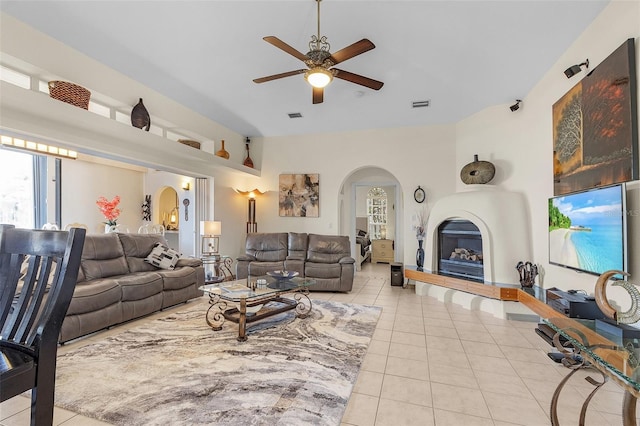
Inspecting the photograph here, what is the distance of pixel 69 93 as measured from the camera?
10.2 ft

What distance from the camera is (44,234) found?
1210 millimetres

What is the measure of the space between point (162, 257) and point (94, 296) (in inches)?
51.6

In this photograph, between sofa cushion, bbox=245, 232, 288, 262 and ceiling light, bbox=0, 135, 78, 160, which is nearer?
ceiling light, bbox=0, 135, 78, 160

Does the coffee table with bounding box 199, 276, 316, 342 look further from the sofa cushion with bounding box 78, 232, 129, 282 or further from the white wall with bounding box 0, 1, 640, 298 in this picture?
the white wall with bounding box 0, 1, 640, 298

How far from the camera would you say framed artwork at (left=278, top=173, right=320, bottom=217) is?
21.9 ft

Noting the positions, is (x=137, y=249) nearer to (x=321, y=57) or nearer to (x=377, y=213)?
(x=321, y=57)

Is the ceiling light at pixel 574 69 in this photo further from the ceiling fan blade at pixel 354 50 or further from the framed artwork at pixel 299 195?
the framed artwork at pixel 299 195

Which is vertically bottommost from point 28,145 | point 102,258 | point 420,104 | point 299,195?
point 102,258

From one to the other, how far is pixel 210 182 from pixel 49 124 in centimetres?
287

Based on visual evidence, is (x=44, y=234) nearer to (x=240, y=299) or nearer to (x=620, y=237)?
(x=240, y=299)

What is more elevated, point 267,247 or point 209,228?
point 209,228

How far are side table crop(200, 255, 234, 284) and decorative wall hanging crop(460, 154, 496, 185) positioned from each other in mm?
4524

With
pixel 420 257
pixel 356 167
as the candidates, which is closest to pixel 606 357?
pixel 420 257

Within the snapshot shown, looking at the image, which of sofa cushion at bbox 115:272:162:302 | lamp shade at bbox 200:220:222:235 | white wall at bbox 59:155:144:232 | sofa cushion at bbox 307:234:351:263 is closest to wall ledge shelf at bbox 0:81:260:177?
lamp shade at bbox 200:220:222:235
